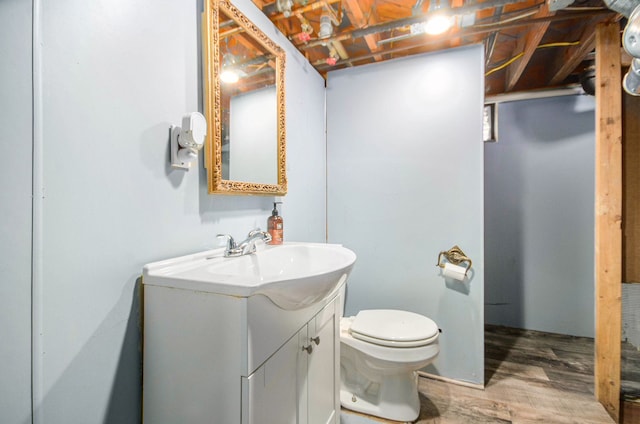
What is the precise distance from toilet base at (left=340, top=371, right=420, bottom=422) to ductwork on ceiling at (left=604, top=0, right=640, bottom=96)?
173 centimetres

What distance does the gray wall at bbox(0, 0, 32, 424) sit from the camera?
59 centimetres

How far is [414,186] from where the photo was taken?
1912 mm

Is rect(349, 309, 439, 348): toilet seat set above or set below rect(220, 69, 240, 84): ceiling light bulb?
below

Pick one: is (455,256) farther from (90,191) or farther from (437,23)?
(90,191)

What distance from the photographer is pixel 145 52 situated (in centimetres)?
87

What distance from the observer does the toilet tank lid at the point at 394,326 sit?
1.40 metres

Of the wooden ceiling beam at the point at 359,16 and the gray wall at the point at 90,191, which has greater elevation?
the wooden ceiling beam at the point at 359,16

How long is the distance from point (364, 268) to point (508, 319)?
1.60m

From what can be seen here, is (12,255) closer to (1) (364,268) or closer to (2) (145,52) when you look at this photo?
(2) (145,52)

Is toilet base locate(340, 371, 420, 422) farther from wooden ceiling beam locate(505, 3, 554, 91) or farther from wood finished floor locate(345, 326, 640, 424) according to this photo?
wooden ceiling beam locate(505, 3, 554, 91)

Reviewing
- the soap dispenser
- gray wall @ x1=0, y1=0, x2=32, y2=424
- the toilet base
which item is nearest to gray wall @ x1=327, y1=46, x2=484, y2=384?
the toilet base

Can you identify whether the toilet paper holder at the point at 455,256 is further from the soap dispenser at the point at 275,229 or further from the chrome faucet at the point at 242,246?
the chrome faucet at the point at 242,246

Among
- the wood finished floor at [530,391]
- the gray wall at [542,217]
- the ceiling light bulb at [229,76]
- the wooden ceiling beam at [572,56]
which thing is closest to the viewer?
the ceiling light bulb at [229,76]

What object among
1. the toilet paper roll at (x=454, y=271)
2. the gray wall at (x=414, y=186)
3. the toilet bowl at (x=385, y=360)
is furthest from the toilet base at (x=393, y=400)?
the toilet paper roll at (x=454, y=271)
